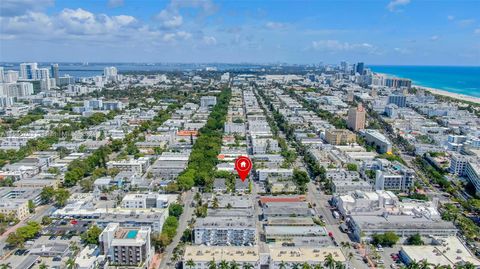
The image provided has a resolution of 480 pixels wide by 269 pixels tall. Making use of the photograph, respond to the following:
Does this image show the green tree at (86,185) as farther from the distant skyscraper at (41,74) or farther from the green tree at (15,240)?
the distant skyscraper at (41,74)

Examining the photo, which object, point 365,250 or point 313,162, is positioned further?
point 313,162

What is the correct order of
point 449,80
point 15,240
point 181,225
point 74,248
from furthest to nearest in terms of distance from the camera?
point 449,80
point 181,225
point 15,240
point 74,248

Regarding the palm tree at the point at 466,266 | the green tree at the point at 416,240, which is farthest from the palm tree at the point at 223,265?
the green tree at the point at 416,240

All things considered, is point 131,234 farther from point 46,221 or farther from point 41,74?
point 41,74

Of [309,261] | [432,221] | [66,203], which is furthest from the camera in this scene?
[66,203]

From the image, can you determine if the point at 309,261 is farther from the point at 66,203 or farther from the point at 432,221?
the point at 66,203

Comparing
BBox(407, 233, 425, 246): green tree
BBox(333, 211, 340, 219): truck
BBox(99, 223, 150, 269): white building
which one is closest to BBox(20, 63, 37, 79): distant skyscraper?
BBox(99, 223, 150, 269): white building

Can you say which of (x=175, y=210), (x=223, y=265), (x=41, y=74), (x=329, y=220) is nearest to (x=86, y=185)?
(x=175, y=210)

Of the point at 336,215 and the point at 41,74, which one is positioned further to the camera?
the point at 41,74

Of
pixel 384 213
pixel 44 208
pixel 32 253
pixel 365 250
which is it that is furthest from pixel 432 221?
pixel 44 208

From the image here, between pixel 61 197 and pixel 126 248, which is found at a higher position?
pixel 126 248

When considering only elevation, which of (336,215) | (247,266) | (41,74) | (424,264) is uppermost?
(41,74)
